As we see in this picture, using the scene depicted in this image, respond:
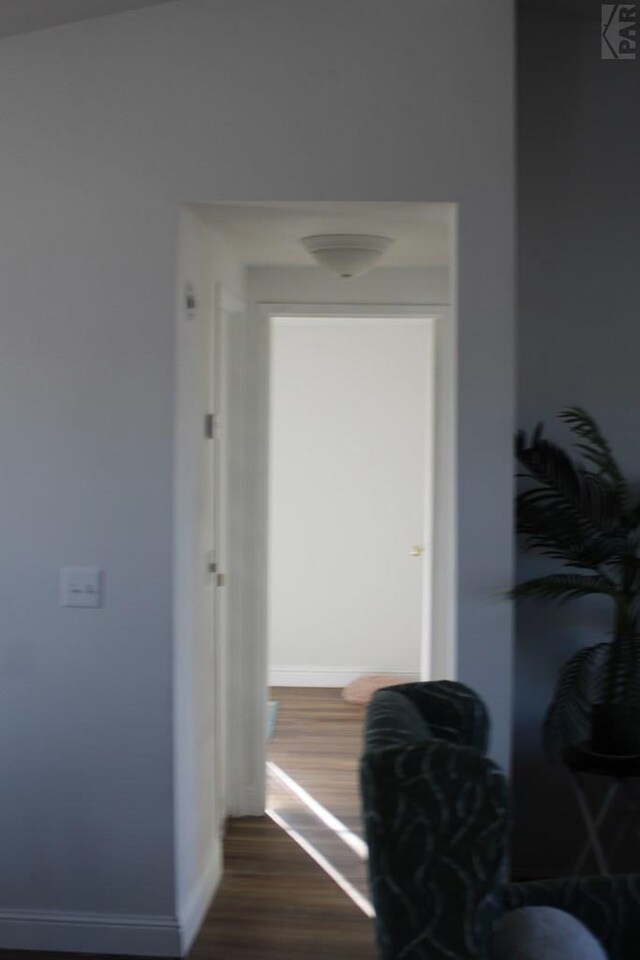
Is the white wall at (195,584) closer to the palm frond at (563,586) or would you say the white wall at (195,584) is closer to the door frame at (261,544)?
the door frame at (261,544)

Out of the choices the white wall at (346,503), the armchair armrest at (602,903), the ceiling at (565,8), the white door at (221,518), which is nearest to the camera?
the armchair armrest at (602,903)

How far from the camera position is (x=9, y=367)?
10.9 feet

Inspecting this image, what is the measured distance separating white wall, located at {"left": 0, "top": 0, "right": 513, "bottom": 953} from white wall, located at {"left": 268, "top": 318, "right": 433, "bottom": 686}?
11.7 ft

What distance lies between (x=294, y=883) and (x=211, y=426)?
1.67 meters

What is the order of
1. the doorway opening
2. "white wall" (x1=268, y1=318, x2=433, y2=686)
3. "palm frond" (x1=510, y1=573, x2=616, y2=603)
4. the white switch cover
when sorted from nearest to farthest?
"palm frond" (x1=510, y1=573, x2=616, y2=603)
the white switch cover
the doorway opening
"white wall" (x1=268, y1=318, x2=433, y2=686)

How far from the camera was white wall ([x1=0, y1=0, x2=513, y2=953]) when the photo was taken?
3193mm

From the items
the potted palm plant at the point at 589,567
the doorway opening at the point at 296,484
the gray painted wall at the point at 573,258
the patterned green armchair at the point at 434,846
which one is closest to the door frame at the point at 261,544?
the doorway opening at the point at 296,484

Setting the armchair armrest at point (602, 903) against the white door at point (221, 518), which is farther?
the white door at point (221, 518)

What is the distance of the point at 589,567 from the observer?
3.42 meters

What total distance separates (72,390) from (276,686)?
3.97m

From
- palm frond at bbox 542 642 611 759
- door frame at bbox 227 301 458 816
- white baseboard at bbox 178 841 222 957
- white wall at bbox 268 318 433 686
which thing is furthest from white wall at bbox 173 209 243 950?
white wall at bbox 268 318 433 686

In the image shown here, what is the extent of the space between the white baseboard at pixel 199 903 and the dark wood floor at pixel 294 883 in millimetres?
30

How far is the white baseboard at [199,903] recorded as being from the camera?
3.38m

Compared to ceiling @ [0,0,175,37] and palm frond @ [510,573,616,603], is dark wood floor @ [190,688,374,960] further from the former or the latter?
ceiling @ [0,0,175,37]
